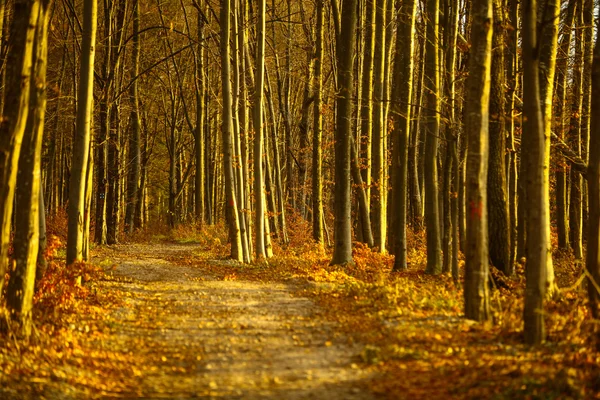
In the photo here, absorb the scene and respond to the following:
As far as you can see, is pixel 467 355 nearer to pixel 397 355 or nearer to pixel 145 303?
pixel 397 355

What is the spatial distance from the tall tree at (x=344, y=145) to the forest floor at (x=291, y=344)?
273 cm

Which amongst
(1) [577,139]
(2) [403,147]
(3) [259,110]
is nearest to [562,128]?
(1) [577,139]

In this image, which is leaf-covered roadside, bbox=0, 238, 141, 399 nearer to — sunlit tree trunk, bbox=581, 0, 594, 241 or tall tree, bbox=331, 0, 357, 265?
tall tree, bbox=331, 0, 357, 265

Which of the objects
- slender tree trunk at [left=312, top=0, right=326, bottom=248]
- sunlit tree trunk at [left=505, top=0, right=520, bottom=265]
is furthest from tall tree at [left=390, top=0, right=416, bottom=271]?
slender tree trunk at [left=312, top=0, right=326, bottom=248]

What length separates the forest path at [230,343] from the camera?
24.5 feet

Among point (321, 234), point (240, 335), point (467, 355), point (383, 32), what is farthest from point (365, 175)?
point (467, 355)

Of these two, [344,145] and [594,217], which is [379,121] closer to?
[344,145]

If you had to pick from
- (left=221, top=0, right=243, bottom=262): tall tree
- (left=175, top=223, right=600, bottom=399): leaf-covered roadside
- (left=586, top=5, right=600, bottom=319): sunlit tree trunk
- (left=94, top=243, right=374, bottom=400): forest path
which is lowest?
(left=94, top=243, right=374, bottom=400): forest path

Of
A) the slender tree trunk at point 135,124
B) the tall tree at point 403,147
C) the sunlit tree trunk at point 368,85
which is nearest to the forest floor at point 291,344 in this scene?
the tall tree at point 403,147

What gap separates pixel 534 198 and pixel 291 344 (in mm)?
3899

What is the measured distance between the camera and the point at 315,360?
8.44m

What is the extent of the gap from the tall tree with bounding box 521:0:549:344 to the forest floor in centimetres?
42

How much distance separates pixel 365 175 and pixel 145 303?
11196mm

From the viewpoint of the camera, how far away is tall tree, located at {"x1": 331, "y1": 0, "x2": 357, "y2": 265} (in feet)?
57.9
